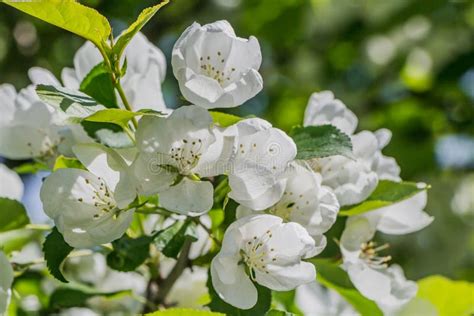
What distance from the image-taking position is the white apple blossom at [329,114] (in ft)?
3.90

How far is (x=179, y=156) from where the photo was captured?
0.99m

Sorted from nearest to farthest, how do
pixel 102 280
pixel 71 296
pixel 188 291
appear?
pixel 71 296 → pixel 188 291 → pixel 102 280

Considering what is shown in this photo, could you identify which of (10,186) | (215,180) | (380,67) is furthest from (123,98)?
(380,67)

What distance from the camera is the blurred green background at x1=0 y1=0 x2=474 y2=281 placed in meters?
2.68

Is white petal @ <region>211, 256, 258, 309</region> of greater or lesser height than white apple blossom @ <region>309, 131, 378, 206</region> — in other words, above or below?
below

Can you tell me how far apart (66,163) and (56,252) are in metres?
0.13

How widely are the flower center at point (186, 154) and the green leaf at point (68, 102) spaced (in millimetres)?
106

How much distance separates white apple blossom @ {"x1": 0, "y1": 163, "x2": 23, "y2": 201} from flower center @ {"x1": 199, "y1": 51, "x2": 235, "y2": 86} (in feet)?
1.46

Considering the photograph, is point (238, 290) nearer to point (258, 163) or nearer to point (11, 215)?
point (258, 163)

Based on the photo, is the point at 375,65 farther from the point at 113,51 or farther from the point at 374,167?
the point at 113,51

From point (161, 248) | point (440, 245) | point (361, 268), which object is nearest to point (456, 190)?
point (440, 245)

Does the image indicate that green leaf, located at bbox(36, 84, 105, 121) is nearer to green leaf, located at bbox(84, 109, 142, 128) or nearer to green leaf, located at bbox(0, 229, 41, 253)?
green leaf, located at bbox(84, 109, 142, 128)

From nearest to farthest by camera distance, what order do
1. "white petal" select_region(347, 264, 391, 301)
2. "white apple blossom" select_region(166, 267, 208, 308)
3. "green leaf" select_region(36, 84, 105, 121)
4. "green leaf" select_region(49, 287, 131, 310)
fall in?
1. "green leaf" select_region(36, 84, 105, 121)
2. "white petal" select_region(347, 264, 391, 301)
3. "green leaf" select_region(49, 287, 131, 310)
4. "white apple blossom" select_region(166, 267, 208, 308)

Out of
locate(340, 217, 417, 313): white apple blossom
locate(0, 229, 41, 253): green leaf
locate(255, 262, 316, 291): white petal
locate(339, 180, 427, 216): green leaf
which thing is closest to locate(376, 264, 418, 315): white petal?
locate(340, 217, 417, 313): white apple blossom
